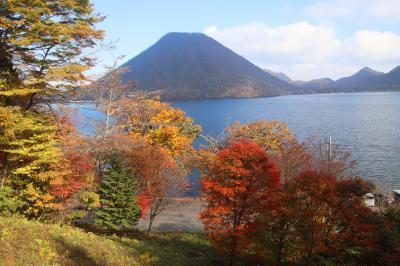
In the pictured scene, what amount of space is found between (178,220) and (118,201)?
30.6ft

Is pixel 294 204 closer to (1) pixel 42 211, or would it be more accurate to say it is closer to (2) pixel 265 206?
(2) pixel 265 206

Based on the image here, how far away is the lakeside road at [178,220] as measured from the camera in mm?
32062

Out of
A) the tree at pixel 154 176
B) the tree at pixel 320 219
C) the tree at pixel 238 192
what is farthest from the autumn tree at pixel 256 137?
the tree at pixel 320 219

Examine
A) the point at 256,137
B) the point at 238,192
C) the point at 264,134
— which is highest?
the point at 264,134

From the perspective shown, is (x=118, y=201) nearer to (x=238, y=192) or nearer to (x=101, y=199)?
(x=101, y=199)

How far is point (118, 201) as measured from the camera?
26.5 m

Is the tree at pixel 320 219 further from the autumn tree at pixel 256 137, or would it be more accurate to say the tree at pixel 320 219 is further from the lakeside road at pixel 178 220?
the autumn tree at pixel 256 137

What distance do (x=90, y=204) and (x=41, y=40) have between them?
38.7 feet

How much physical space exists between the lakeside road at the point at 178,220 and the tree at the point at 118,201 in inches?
207

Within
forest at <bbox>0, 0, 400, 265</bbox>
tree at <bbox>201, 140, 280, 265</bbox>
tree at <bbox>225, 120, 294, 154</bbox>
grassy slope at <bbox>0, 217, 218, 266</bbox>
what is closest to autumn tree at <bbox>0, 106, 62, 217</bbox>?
forest at <bbox>0, 0, 400, 265</bbox>

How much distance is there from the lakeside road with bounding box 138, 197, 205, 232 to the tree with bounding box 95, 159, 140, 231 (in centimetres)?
525

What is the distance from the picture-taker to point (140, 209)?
1091 inches

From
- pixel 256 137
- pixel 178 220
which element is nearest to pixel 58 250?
pixel 178 220

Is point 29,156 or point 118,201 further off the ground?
point 29,156
